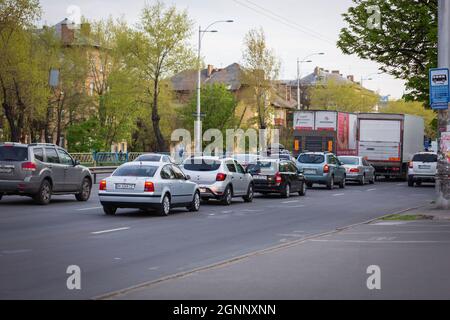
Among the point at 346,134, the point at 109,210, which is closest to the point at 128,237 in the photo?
the point at 109,210

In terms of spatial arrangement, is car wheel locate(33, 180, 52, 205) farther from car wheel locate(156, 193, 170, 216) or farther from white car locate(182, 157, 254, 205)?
car wheel locate(156, 193, 170, 216)

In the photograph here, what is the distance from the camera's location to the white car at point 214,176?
26.7 meters

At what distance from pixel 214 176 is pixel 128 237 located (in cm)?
1046

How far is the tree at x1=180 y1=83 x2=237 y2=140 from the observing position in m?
89.7

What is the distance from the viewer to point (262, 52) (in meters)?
81.6

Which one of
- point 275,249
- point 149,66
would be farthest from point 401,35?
point 149,66

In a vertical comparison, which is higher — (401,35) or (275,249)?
(401,35)

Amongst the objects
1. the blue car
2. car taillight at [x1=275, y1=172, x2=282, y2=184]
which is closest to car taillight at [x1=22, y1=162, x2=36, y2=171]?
car taillight at [x1=275, y1=172, x2=282, y2=184]

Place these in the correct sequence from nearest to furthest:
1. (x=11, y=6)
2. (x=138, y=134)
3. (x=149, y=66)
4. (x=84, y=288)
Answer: (x=84, y=288)
(x=11, y=6)
(x=149, y=66)
(x=138, y=134)

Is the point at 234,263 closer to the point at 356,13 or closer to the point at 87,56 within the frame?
the point at 356,13

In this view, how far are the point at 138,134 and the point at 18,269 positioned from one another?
3308 inches

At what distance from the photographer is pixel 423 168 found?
45125mm

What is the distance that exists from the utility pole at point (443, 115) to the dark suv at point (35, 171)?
11.2 m

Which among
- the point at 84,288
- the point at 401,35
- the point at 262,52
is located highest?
the point at 262,52
